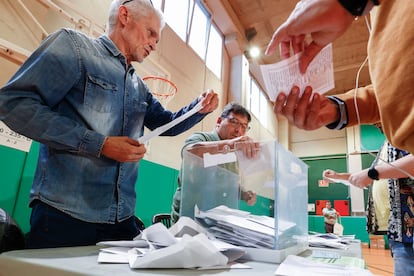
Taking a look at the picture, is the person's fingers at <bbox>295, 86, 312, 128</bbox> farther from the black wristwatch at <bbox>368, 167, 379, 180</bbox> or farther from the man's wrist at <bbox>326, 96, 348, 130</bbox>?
the black wristwatch at <bbox>368, 167, 379, 180</bbox>

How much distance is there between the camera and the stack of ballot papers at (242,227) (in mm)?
686

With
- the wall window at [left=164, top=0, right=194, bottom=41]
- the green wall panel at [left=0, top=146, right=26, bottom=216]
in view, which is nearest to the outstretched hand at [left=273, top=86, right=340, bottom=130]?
the green wall panel at [left=0, top=146, right=26, bottom=216]

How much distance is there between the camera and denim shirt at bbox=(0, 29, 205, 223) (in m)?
0.78

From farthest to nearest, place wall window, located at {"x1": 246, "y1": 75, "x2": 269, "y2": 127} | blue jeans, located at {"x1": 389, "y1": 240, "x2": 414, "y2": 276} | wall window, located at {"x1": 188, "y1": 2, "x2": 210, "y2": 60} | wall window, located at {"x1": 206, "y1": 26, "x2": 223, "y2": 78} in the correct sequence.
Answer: wall window, located at {"x1": 246, "y1": 75, "x2": 269, "y2": 127} → wall window, located at {"x1": 206, "y1": 26, "x2": 223, "y2": 78} → wall window, located at {"x1": 188, "y1": 2, "x2": 210, "y2": 60} → blue jeans, located at {"x1": 389, "y1": 240, "x2": 414, "y2": 276}

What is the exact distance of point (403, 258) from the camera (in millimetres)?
1089

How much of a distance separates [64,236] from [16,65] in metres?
1.25

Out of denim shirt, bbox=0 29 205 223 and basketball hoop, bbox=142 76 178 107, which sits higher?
basketball hoop, bbox=142 76 178 107

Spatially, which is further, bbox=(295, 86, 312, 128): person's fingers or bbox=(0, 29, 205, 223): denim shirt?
bbox=(0, 29, 205, 223): denim shirt

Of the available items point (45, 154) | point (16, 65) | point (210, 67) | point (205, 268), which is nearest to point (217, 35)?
point (210, 67)

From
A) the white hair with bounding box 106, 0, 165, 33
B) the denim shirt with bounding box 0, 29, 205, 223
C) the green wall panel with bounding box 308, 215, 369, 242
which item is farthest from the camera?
the green wall panel with bounding box 308, 215, 369, 242

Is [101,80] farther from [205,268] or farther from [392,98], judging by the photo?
[392,98]

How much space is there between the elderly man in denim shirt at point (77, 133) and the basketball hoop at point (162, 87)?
1.32 meters

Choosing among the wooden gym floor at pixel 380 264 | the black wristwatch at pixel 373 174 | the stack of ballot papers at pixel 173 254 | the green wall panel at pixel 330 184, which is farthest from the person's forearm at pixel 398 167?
the green wall panel at pixel 330 184

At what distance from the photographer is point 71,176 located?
0.85 metres
